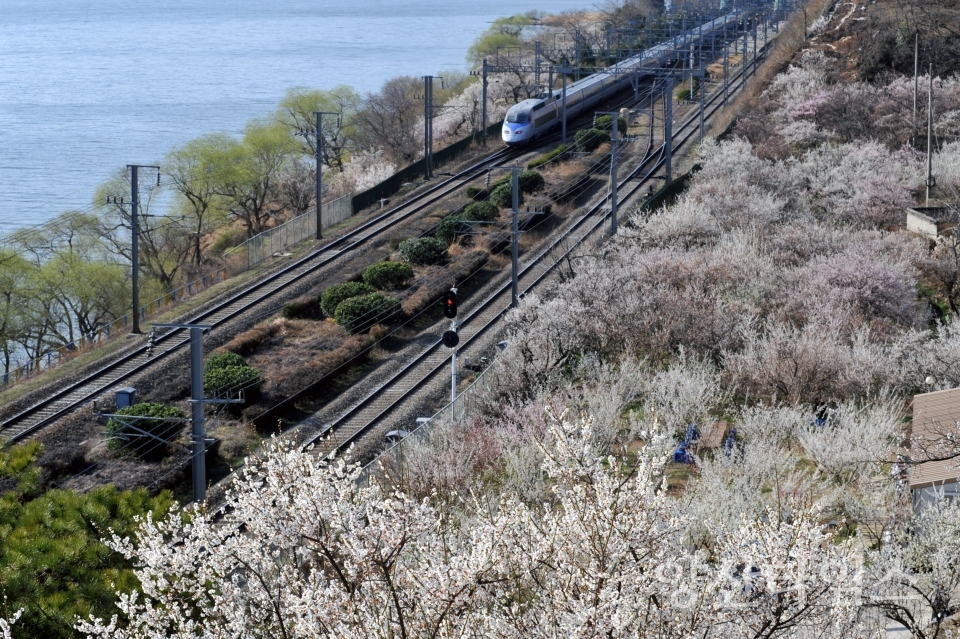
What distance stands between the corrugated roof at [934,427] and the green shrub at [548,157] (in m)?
29.0

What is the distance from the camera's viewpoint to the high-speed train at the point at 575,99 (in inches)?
1927

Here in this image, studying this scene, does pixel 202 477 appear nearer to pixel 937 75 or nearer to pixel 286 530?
pixel 286 530

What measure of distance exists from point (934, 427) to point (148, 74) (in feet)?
334

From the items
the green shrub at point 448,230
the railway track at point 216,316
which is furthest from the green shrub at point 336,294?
the green shrub at point 448,230

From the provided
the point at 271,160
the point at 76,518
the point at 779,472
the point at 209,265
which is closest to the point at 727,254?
the point at 779,472

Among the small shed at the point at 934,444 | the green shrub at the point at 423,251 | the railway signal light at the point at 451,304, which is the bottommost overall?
the green shrub at the point at 423,251

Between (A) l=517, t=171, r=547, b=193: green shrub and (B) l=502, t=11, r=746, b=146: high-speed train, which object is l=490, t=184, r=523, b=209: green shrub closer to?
(A) l=517, t=171, r=547, b=193: green shrub

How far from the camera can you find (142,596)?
35.7ft

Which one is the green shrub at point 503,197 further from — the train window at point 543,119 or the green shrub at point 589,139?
the train window at point 543,119

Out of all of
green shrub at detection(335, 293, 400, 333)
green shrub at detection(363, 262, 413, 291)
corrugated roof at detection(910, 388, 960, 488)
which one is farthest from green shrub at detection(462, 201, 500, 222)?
corrugated roof at detection(910, 388, 960, 488)

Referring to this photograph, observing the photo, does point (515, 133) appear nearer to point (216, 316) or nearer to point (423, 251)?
point (423, 251)

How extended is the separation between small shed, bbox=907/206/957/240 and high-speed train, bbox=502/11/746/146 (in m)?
15.9

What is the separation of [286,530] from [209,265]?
41.5 meters

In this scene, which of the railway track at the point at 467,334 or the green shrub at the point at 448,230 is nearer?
the railway track at the point at 467,334
